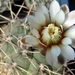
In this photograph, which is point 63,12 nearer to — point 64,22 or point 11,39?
point 64,22

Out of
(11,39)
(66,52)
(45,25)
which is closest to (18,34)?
(11,39)

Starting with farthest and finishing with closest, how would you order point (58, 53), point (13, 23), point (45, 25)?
point (13, 23)
point (45, 25)
point (58, 53)

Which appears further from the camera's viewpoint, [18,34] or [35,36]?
[18,34]

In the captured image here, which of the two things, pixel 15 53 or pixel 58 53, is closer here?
pixel 58 53

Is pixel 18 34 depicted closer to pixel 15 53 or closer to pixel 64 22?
pixel 15 53

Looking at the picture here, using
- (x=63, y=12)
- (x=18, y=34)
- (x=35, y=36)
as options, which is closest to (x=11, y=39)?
(x=18, y=34)

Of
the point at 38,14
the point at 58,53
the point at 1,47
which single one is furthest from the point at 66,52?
the point at 1,47

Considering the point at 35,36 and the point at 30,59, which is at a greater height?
the point at 35,36

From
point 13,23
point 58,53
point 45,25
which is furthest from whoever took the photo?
point 13,23

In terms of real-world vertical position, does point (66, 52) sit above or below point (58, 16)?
below
